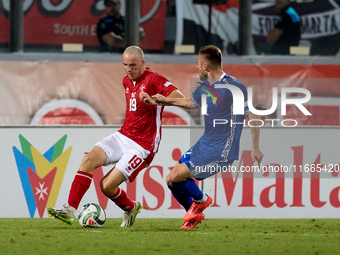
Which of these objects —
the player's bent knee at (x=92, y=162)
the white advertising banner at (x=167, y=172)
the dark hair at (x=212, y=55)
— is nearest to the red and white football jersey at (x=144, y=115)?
the player's bent knee at (x=92, y=162)

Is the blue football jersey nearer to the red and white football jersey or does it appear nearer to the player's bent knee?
the red and white football jersey

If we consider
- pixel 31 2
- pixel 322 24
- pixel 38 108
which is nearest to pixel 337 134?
pixel 322 24

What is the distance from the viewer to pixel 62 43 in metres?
10.6

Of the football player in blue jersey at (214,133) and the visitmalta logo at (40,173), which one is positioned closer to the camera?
the football player in blue jersey at (214,133)

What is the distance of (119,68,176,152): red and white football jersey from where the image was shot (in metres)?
6.57

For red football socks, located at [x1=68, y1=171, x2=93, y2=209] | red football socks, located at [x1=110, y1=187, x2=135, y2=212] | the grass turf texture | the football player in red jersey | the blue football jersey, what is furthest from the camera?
red football socks, located at [x1=110, y1=187, x2=135, y2=212]

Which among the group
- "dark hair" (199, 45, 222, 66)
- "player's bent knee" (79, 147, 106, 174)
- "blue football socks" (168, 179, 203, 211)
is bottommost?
"blue football socks" (168, 179, 203, 211)

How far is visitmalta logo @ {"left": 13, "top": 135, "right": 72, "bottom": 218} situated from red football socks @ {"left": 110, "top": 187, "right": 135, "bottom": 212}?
208 cm

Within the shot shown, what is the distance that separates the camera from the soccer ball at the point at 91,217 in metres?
6.34

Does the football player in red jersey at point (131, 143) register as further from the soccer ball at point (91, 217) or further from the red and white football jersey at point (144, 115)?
the soccer ball at point (91, 217)

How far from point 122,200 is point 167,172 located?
2083 mm

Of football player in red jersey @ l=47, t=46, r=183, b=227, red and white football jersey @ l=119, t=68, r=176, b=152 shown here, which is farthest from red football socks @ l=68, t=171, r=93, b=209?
red and white football jersey @ l=119, t=68, r=176, b=152

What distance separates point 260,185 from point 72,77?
3584 millimetres

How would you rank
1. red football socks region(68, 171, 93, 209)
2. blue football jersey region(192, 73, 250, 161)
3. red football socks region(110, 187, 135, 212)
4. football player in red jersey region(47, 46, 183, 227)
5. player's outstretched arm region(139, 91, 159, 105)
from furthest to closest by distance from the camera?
1. red football socks region(110, 187, 135, 212)
2. football player in red jersey region(47, 46, 183, 227)
3. red football socks region(68, 171, 93, 209)
4. blue football jersey region(192, 73, 250, 161)
5. player's outstretched arm region(139, 91, 159, 105)
